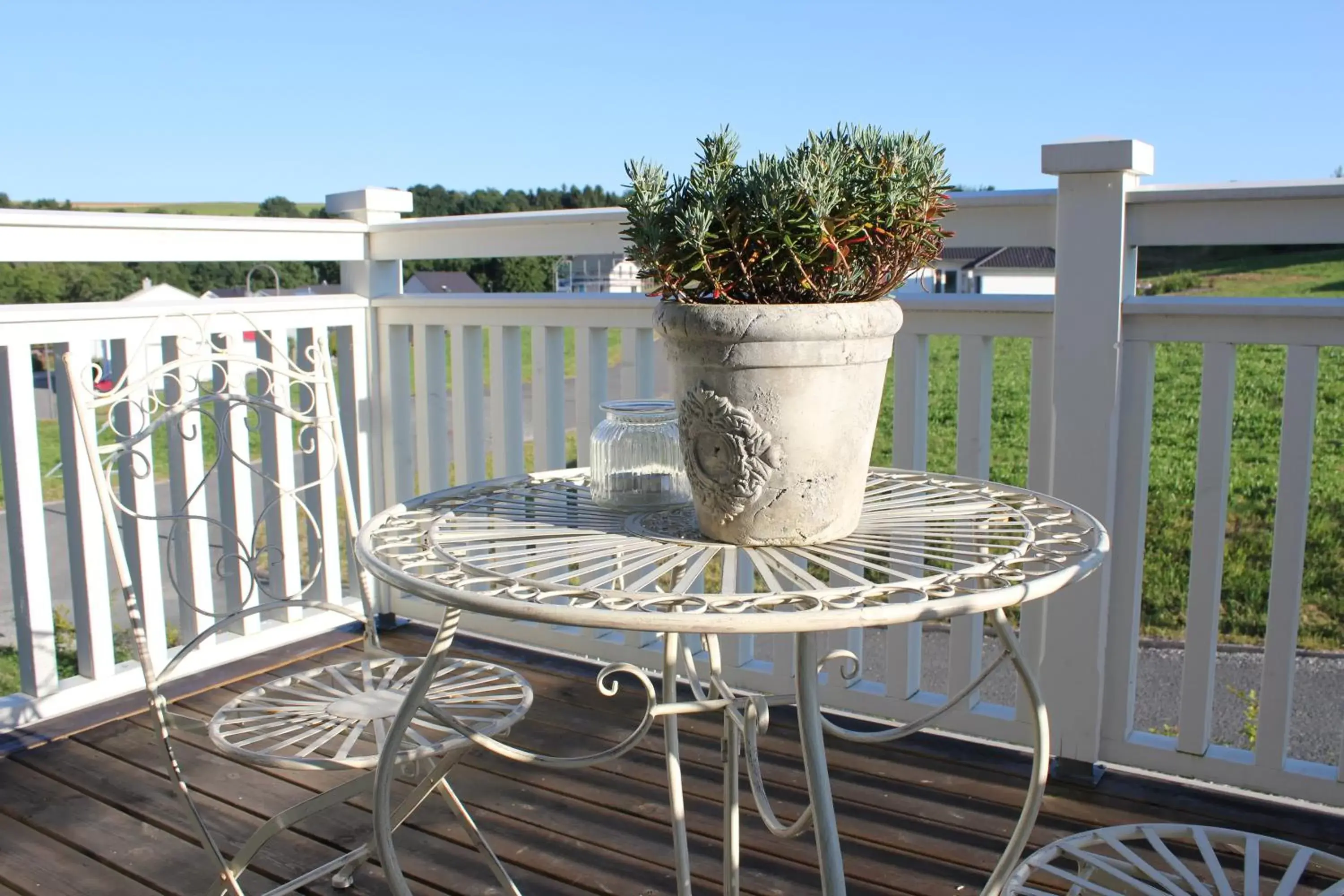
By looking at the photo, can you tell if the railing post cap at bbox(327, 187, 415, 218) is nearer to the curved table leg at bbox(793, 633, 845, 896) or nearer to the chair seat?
the chair seat

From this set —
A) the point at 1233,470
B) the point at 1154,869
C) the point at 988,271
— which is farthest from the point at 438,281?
the point at 1154,869

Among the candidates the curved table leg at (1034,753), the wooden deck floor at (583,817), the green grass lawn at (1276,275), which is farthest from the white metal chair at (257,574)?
the green grass lawn at (1276,275)

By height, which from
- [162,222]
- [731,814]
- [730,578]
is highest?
[162,222]

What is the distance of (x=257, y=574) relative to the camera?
2.44 meters

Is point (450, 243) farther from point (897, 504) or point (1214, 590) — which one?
point (1214, 590)

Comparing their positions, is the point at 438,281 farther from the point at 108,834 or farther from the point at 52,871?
the point at 52,871

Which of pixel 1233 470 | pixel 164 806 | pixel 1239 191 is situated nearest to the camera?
pixel 1239 191

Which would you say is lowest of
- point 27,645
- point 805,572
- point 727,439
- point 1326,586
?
point 1326,586

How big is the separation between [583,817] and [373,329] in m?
1.68

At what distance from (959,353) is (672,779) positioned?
1152mm

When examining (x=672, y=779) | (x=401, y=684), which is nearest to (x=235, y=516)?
(x=401, y=684)

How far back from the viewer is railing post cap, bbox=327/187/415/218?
3098 millimetres

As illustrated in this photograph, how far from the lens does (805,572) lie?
3.74ft

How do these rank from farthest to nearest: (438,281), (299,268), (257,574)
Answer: (438,281), (299,268), (257,574)
